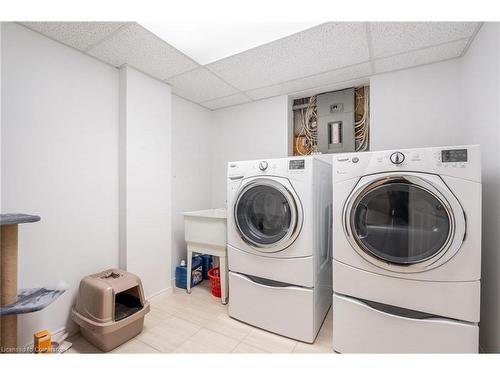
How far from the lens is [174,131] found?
254 cm

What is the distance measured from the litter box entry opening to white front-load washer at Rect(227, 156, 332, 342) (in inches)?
28.4

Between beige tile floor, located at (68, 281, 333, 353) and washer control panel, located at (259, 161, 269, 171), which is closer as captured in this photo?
beige tile floor, located at (68, 281, 333, 353)

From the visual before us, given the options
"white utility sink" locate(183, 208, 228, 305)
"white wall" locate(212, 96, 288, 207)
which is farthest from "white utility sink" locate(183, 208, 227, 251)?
"white wall" locate(212, 96, 288, 207)

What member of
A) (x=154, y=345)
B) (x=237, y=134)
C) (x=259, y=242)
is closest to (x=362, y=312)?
(x=259, y=242)

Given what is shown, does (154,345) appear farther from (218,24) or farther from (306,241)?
(218,24)

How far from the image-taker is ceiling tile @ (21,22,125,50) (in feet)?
4.75

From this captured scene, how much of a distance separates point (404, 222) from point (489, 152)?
72 cm

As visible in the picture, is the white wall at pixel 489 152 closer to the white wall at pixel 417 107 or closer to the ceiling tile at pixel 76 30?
the white wall at pixel 417 107

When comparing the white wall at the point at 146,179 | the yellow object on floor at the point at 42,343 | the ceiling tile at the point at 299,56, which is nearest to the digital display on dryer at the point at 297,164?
the ceiling tile at the point at 299,56

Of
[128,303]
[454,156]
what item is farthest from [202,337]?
[454,156]

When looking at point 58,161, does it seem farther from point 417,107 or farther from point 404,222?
point 417,107

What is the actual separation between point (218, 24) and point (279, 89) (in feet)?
3.37

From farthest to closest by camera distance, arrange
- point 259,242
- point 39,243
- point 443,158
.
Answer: point 259,242 < point 39,243 < point 443,158

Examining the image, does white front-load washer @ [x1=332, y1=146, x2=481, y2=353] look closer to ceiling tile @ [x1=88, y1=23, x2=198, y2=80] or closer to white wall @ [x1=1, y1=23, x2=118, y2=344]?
ceiling tile @ [x1=88, y1=23, x2=198, y2=80]
